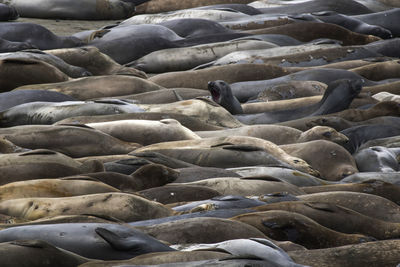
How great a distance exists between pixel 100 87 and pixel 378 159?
267 centimetres

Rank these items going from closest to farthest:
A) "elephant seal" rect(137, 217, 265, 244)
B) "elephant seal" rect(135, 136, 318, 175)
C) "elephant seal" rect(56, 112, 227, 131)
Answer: "elephant seal" rect(137, 217, 265, 244) → "elephant seal" rect(135, 136, 318, 175) → "elephant seal" rect(56, 112, 227, 131)

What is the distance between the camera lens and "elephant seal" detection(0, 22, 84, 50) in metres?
10.1

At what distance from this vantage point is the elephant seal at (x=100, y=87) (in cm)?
798

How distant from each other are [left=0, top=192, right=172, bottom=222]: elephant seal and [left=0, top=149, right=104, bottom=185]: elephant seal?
0.58m

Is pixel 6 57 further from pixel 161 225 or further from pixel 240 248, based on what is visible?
pixel 240 248

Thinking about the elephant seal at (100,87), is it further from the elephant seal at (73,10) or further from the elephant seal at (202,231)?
the elephant seal at (73,10)

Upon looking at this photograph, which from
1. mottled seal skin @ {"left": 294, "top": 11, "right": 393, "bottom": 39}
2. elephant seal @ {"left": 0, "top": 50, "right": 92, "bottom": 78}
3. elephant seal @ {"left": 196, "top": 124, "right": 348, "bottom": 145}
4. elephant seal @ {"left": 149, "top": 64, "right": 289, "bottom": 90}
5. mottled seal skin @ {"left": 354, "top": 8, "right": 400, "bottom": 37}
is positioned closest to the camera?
elephant seal @ {"left": 196, "top": 124, "right": 348, "bottom": 145}

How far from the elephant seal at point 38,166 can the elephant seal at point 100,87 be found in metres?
2.63

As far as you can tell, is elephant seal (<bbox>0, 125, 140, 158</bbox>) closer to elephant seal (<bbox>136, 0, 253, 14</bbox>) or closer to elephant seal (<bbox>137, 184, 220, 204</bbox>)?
elephant seal (<bbox>137, 184, 220, 204</bbox>)

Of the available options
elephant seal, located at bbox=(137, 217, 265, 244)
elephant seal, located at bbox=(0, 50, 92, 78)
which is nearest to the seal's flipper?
elephant seal, located at bbox=(137, 217, 265, 244)

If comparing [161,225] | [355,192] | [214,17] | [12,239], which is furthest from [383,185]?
[214,17]

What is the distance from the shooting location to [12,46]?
942 cm

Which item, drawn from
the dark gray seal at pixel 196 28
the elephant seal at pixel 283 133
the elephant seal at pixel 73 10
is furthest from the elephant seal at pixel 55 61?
the elephant seal at pixel 73 10

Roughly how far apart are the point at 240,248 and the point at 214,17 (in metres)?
9.27
